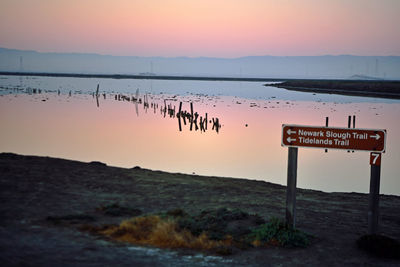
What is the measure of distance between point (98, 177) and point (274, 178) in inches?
496

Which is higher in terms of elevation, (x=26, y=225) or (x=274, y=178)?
(x=26, y=225)

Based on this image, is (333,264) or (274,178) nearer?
(333,264)

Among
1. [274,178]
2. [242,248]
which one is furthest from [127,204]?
[274,178]

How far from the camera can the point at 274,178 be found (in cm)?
2450

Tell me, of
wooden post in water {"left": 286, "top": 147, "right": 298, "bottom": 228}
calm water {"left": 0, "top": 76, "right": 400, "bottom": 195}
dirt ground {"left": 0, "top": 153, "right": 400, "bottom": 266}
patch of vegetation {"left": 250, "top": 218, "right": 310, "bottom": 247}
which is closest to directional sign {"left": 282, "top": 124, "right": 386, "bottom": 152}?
wooden post in water {"left": 286, "top": 147, "right": 298, "bottom": 228}

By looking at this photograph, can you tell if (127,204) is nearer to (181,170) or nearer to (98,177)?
(98,177)

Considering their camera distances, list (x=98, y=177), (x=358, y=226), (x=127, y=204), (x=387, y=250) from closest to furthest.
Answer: (x=387, y=250)
(x=358, y=226)
(x=127, y=204)
(x=98, y=177)

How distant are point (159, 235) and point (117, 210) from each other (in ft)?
6.72

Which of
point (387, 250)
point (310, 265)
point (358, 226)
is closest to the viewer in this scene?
point (310, 265)

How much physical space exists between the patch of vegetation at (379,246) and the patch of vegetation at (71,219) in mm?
5534

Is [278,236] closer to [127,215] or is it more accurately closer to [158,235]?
[158,235]

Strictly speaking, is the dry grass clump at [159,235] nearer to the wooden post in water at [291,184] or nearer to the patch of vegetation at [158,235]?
the patch of vegetation at [158,235]

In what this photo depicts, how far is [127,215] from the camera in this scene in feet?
32.9

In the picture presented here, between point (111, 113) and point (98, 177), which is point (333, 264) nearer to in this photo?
point (98, 177)
